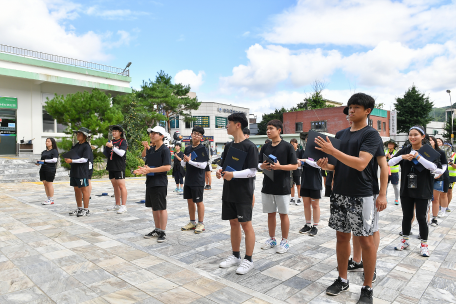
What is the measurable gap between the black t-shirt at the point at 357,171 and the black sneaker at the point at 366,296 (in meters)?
0.95

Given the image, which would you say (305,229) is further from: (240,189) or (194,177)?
(240,189)

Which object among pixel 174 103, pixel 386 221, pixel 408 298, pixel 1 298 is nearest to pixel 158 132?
pixel 1 298

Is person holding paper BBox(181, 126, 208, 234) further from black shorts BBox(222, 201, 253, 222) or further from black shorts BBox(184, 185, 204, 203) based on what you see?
black shorts BBox(222, 201, 253, 222)

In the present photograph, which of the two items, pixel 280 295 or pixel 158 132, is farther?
pixel 158 132

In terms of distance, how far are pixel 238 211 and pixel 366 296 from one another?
1602 mm

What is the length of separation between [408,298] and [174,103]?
109 ft

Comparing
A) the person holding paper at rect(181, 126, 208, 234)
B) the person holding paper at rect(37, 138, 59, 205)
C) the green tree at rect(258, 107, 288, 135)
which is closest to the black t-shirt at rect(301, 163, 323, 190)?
the person holding paper at rect(181, 126, 208, 234)

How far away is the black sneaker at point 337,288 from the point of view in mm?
3066

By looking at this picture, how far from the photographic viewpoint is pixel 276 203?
4477 mm

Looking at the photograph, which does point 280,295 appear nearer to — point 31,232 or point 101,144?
point 31,232

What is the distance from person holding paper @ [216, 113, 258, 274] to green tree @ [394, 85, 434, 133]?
49.3 metres

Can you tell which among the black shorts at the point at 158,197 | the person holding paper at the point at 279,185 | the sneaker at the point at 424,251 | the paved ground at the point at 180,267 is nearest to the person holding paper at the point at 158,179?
the black shorts at the point at 158,197

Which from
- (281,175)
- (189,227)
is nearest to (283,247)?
(281,175)

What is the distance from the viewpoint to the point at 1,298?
2.96 m
